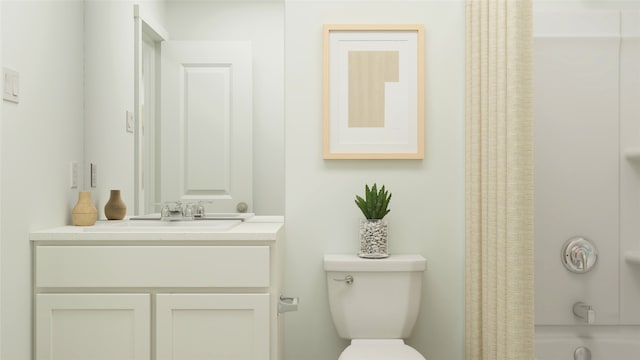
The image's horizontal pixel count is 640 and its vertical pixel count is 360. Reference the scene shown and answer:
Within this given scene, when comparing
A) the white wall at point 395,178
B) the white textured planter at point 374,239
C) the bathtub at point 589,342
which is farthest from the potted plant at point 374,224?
the bathtub at point 589,342

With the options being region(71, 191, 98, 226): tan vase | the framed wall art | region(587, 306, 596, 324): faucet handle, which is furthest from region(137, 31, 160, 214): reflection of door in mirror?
region(587, 306, 596, 324): faucet handle

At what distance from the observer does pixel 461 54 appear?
2.28 m

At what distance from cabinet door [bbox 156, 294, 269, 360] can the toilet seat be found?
1.01ft

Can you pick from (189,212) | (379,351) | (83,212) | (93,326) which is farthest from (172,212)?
(379,351)

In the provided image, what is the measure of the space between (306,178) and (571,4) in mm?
1374

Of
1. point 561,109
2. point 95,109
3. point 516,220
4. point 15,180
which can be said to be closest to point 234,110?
point 95,109

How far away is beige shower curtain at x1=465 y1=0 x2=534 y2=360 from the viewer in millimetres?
1609

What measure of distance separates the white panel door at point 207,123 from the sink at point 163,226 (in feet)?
0.40

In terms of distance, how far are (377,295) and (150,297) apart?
0.83 meters

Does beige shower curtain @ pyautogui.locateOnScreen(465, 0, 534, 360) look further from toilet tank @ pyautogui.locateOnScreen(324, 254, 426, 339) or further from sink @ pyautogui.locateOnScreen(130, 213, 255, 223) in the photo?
sink @ pyautogui.locateOnScreen(130, 213, 255, 223)

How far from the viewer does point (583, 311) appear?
229 centimetres

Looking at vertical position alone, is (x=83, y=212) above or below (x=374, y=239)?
above

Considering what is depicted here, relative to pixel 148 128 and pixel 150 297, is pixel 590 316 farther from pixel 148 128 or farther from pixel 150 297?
pixel 148 128

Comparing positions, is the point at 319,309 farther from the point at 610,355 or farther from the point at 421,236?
the point at 610,355
